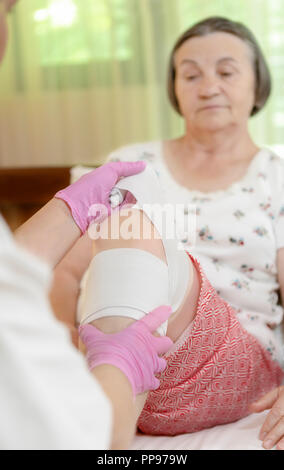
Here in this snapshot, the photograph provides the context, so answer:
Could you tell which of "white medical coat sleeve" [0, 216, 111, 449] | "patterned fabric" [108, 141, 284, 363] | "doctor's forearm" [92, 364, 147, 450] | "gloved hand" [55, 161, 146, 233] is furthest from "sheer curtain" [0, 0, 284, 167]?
"white medical coat sleeve" [0, 216, 111, 449]

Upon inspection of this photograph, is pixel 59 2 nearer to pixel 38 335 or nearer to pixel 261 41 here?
pixel 261 41

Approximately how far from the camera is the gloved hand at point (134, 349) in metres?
0.69

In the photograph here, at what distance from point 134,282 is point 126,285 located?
12 mm

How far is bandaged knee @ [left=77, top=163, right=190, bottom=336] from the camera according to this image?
0.76m

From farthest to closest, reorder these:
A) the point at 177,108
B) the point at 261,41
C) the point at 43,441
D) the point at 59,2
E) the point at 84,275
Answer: the point at 59,2
the point at 261,41
the point at 177,108
the point at 84,275
the point at 43,441

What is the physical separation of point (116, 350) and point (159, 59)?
1343mm

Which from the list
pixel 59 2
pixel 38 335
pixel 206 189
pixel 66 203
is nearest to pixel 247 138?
pixel 206 189

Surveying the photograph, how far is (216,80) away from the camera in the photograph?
137cm

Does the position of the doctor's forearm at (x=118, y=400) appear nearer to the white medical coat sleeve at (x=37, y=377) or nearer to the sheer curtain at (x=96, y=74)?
the white medical coat sleeve at (x=37, y=377)

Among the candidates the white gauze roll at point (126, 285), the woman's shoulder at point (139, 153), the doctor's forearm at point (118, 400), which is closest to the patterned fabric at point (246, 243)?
the woman's shoulder at point (139, 153)

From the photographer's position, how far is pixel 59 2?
6.12 ft

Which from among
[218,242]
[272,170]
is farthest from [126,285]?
[272,170]

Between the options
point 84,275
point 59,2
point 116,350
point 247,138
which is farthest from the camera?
point 59,2

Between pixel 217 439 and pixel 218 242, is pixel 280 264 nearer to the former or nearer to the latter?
pixel 218 242
